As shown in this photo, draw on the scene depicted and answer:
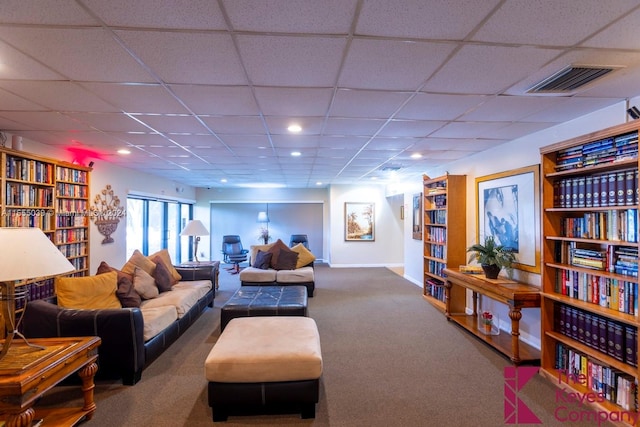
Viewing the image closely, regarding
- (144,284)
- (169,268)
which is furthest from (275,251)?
(144,284)

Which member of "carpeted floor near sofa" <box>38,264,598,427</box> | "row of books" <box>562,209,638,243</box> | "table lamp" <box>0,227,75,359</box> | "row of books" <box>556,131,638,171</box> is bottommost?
"carpeted floor near sofa" <box>38,264,598,427</box>

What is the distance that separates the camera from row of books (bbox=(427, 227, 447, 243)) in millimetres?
5070

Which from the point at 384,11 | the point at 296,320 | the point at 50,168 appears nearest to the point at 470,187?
the point at 296,320

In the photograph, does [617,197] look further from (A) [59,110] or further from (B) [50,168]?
(B) [50,168]

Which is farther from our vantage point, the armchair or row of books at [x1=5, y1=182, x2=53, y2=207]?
Result: the armchair

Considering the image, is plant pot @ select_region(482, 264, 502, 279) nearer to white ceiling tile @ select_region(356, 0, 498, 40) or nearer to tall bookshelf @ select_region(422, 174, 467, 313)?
tall bookshelf @ select_region(422, 174, 467, 313)

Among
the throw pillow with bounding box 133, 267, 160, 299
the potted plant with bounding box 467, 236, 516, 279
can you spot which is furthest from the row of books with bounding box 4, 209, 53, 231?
the potted plant with bounding box 467, 236, 516, 279

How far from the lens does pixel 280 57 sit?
1862 millimetres

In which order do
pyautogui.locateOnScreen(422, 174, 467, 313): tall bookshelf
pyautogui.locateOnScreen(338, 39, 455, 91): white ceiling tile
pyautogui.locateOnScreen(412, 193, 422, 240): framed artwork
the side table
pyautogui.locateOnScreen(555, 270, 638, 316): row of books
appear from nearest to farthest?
pyautogui.locateOnScreen(338, 39, 455, 91): white ceiling tile
pyautogui.locateOnScreen(555, 270, 638, 316): row of books
pyautogui.locateOnScreen(422, 174, 467, 313): tall bookshelf
the side table
pyautogui.locateOnScreen(412, 193, 422, 240): framed artwork

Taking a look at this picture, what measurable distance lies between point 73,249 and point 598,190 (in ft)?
20.2

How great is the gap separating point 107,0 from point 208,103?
1.21 m

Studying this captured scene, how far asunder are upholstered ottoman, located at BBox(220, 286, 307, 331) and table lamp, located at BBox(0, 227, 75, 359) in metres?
1.87

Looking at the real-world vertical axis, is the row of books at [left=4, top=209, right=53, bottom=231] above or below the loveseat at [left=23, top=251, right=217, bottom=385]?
above

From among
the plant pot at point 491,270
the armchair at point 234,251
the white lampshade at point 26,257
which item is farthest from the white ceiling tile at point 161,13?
the armchair at point 234,251
